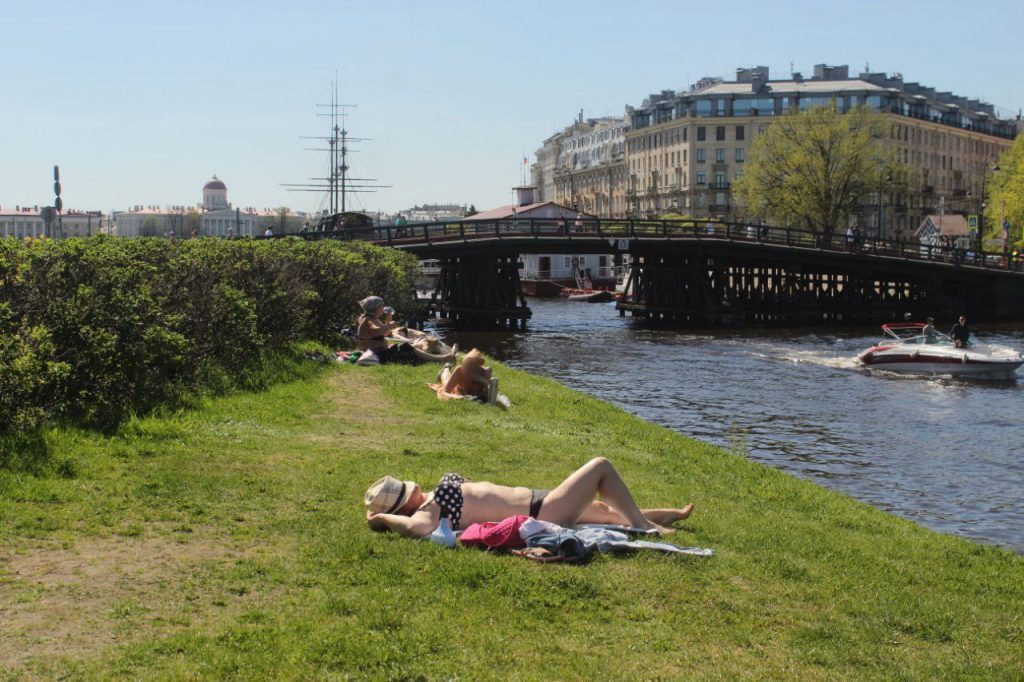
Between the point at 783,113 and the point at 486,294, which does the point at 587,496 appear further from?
the point at 783,113

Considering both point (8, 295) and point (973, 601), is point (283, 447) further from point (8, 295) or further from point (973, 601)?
point (973, 601)

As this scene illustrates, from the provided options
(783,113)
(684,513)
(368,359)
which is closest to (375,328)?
(368,359)

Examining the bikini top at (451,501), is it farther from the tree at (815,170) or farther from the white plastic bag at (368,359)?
the tree at (815,170)

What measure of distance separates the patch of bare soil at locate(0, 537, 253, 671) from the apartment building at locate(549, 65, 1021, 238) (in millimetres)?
135918

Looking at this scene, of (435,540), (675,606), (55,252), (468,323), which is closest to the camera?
(675,606)

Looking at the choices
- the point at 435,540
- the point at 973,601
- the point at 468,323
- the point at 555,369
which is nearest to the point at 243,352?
the point at 435,540

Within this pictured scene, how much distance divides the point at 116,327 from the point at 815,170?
80.5m

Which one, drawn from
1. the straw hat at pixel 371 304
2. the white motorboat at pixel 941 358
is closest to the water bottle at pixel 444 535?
the straw hat at pixel 371 304

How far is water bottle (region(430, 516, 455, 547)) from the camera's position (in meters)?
10.1

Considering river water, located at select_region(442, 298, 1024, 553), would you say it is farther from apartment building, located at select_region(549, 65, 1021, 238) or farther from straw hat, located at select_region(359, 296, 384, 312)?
apartment building, located at select_region(549, 65, 1021, 238)

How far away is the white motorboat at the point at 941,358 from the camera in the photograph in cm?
3675

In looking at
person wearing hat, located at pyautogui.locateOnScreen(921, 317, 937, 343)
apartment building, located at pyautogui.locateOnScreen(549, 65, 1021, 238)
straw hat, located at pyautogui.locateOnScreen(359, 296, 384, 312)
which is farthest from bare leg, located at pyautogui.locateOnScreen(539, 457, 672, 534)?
apartment building, located at pyautogui.locateOnScreen(549, 65, 1021, 238)

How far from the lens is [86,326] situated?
12789 mm

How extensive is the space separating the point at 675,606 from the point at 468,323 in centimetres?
5582
